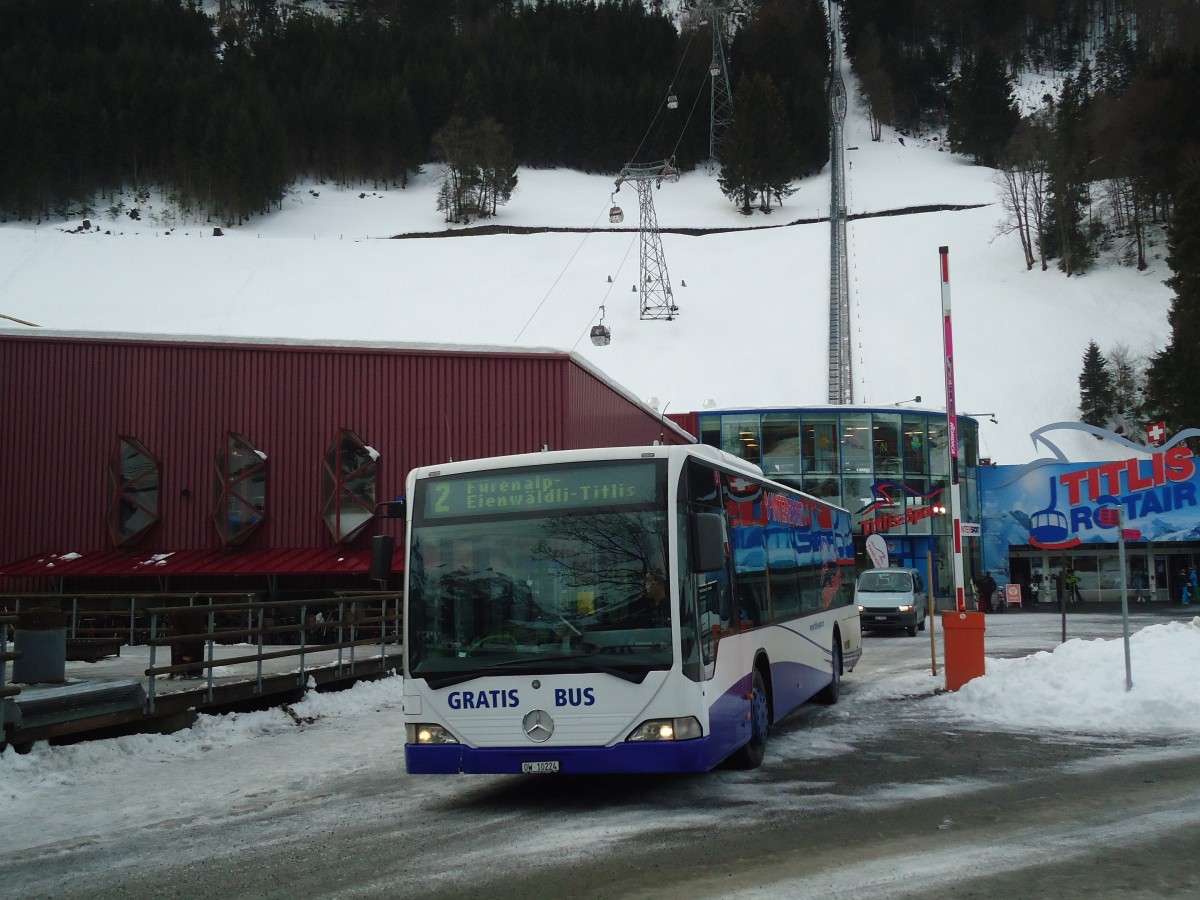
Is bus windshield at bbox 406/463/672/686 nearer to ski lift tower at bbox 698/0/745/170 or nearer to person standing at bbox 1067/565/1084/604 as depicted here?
person standing at bbox 1067/565/1084/604

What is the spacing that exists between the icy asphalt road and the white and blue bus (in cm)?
55

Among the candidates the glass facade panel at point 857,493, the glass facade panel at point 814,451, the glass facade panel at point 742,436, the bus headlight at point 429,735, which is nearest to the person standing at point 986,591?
the glass facade panel at point 857,493

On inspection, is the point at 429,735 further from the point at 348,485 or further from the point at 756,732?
the point at 348,485

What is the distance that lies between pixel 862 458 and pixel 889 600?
1726 cm

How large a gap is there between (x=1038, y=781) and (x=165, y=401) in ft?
80.4

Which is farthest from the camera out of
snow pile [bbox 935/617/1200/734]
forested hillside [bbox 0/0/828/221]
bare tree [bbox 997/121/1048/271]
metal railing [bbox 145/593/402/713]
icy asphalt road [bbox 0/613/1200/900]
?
forested hillside [bbox 0/0/828/221]

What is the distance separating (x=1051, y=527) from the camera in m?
45.4

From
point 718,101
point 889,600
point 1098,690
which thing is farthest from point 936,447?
point 718,101

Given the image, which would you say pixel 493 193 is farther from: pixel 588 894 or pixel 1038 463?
pixel 588 894

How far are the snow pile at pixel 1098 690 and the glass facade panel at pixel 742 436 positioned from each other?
1228 inches

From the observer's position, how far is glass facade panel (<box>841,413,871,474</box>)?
4550 centimetres

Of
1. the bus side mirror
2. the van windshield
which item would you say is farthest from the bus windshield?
the van windshield

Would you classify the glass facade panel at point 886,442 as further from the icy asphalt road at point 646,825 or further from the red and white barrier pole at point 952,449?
the icy asphalt road at point 646,825

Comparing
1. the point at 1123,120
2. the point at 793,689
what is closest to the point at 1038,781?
the point at 793,689
